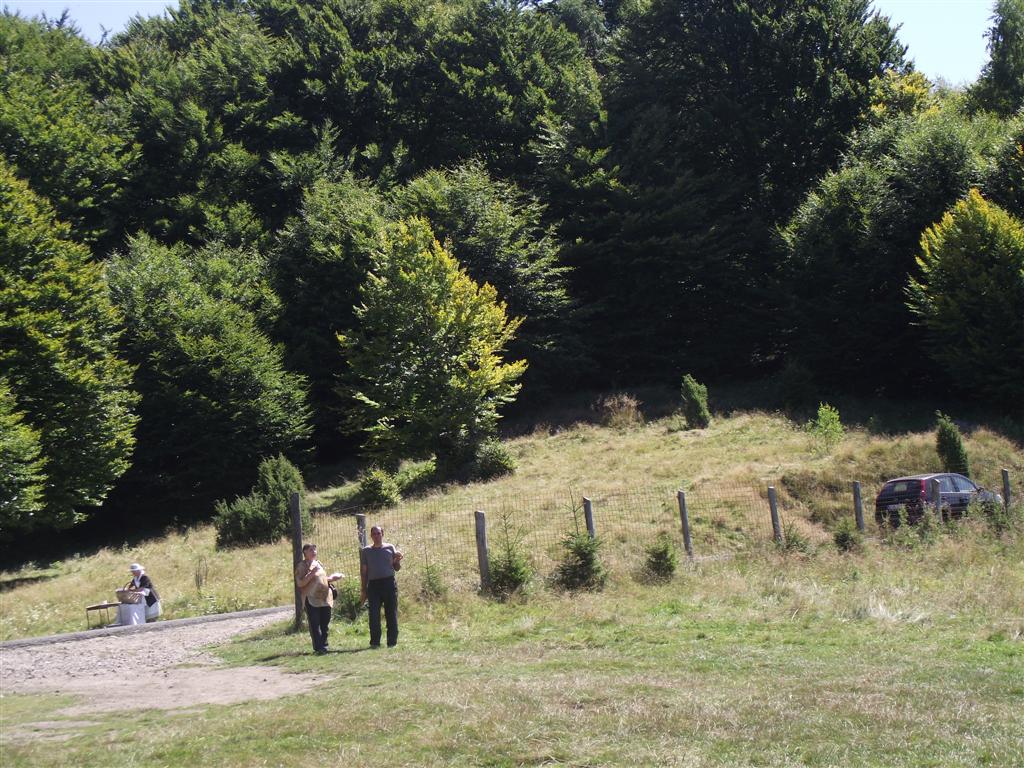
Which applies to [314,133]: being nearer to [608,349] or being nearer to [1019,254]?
[608,349]

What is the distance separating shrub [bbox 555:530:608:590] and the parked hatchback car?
8.32 m

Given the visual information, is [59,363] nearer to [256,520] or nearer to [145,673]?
[256,520]

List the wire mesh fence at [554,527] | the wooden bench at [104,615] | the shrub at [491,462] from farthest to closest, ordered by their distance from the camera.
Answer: the shrub at [491,462]
the wire mesh fence at [554,527]
the wooden bench at [104,615]

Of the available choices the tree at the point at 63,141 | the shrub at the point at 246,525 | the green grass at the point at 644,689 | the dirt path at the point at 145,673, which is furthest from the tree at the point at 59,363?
the green grass at the point at 644,689

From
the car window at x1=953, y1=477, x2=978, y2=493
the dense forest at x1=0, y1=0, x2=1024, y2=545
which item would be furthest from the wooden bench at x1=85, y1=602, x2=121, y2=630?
the car window at x1=953, y1=477, x2=978, y2=493

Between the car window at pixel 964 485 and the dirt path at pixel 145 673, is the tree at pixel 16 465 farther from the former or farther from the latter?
the car window at pixel 964 485

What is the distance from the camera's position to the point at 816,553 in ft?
64.6

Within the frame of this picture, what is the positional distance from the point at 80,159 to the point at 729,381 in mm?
34067

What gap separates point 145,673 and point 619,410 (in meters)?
32.8

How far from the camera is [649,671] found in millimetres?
10477

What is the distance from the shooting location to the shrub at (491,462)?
35.6 m

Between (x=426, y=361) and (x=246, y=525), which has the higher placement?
(x=426, y=361)

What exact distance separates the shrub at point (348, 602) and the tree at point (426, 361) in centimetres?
2039

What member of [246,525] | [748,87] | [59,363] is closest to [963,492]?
[246,525]
